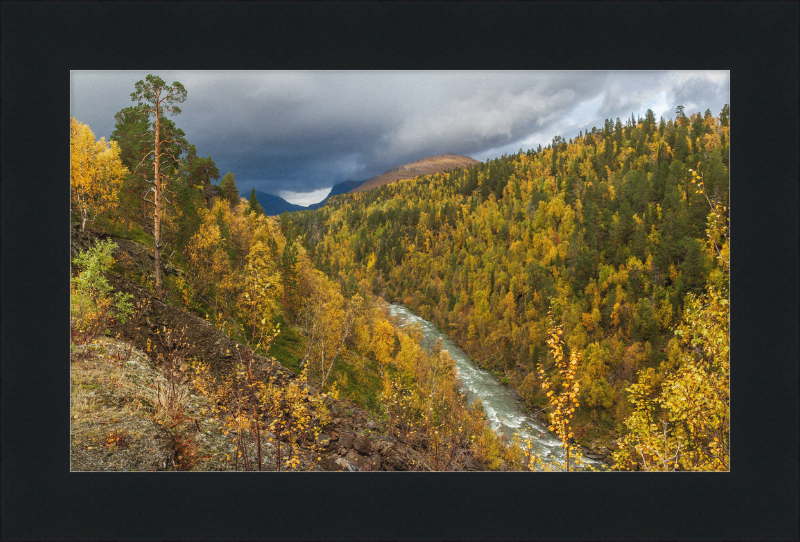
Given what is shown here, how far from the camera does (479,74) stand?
5.46 m

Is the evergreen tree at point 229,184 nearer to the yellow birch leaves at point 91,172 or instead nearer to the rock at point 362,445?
the yellow birch leaves at point 91,172

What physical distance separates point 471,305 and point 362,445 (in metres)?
36.5

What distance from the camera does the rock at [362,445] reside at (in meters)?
6.33

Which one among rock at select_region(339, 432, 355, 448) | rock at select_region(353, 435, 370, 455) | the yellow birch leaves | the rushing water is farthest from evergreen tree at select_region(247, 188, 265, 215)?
the rushing water

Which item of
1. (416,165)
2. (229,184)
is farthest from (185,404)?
(416,165)

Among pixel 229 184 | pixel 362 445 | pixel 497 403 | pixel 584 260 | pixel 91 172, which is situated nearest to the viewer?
pixel 362 445

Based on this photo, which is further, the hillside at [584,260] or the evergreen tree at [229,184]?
the evergreen tree at [229,184]

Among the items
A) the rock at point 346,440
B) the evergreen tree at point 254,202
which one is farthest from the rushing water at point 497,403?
the evergreen tree at point 254,202

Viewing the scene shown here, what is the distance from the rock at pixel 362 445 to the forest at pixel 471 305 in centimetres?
90

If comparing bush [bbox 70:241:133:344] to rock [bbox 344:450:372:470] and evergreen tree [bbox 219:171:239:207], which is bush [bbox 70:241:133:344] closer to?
evergreen tree [bbox 219:171:239:207]

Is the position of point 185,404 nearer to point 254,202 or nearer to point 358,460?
point 358,460

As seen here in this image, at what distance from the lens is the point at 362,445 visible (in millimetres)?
6496
